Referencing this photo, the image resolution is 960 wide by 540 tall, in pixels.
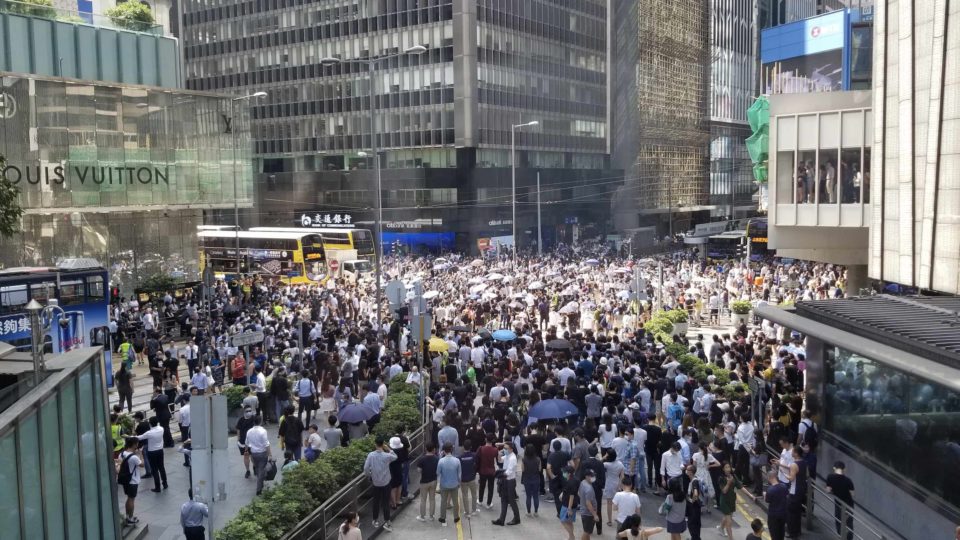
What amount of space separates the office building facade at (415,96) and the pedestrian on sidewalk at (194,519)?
61.0 metres

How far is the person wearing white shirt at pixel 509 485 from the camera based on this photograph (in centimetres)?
1341

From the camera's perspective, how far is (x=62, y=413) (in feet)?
26.6

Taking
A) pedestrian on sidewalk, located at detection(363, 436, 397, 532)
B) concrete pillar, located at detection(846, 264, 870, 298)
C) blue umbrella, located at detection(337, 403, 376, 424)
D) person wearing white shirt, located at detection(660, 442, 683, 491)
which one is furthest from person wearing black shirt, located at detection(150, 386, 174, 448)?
concrete pillar, located at detection(846, 264, 870, 298)

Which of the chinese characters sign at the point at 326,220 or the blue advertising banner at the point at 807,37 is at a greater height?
the blue advertising banner at the point at 807,37

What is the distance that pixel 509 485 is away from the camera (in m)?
13.4

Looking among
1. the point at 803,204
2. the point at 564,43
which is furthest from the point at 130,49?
the point at 564,43

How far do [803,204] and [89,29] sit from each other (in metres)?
28.7

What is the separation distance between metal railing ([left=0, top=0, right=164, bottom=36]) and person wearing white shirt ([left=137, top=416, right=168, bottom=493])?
1073 inches

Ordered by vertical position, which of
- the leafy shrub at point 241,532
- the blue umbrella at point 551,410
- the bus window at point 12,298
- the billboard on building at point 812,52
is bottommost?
the leafy shrub at point 241,532

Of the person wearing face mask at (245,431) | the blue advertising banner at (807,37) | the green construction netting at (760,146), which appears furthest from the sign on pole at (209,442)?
the blue advertising banner at (807,37)

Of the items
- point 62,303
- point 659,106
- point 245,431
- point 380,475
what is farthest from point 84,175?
point 659,106

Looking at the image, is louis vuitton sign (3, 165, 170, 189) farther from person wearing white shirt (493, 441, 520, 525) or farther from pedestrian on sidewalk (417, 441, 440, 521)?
person wearing white shirt (493, 441, 520, 525)

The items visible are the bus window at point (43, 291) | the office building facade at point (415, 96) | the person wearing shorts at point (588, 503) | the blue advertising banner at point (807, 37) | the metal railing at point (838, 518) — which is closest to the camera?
the metal railing at point (838, 518)

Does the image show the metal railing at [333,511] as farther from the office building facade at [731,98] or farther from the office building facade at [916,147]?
the office building facade at [731,98]
